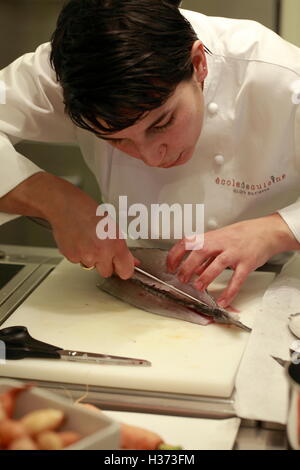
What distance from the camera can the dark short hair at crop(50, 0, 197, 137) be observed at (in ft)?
3.07

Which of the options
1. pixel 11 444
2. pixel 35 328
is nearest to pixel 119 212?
pixel 35 328

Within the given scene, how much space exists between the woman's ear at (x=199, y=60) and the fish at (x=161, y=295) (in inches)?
13.4

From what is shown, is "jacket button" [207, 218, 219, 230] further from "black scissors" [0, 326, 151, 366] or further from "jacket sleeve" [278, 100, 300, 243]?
"black scissors" [0, 326, 151, 366]

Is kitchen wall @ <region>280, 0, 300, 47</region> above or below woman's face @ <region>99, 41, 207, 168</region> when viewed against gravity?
below

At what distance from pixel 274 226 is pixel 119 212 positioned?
34cm

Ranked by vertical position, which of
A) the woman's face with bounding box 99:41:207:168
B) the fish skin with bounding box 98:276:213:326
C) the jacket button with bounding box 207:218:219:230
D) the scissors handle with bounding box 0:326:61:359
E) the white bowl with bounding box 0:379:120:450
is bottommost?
the fish skin with bounding box 98:276:213:326

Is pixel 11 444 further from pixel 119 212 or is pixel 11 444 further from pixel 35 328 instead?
pixel 119 212

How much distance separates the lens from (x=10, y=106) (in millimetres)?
1304

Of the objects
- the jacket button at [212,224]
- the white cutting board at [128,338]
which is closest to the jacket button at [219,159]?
the jacket button at [212,224]

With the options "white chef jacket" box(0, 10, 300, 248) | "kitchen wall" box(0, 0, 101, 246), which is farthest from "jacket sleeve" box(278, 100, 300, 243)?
"kitchen wall" box(0, 0, 101, 246)

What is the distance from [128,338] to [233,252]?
0.25 meters

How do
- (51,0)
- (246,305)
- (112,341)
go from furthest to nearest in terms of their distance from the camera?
(51,0) → (246,305) → (112,341)

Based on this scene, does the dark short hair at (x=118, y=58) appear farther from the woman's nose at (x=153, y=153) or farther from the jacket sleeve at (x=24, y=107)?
the jacket sleeve at (x=24, y=107)

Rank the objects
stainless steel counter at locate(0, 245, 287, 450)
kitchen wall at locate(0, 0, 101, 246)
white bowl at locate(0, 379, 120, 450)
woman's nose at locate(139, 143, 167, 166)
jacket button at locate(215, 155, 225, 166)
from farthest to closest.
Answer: kitchen wall at locate(0, 0, 101, 246) < jacket button at locate(215, 155, 225, 166) < woman's nose at locate(139, 143, 167, 166) < stainless steel counter at locate(0, 245, 287, 450) < white bowl at locate(0, 379, 120, 450)
